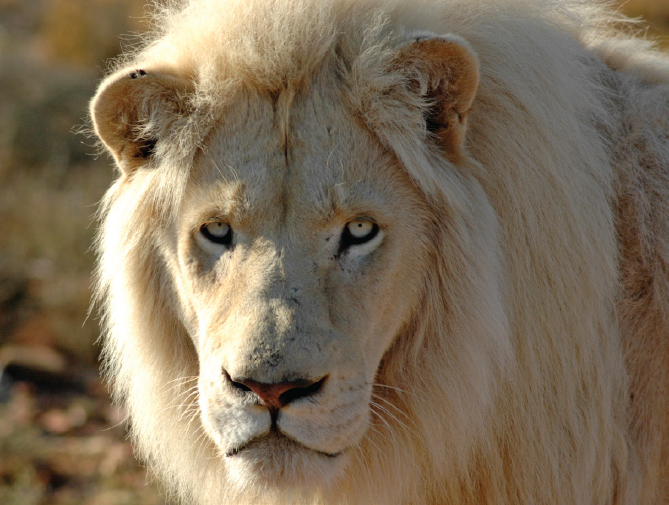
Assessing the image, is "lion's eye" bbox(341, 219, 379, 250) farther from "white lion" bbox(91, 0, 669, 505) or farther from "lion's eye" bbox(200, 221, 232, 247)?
→ "lion's eye" bbox(200, 221, 232, 247)

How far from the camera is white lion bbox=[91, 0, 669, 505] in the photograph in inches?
91.3

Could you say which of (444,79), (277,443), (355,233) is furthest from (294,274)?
(444,79)

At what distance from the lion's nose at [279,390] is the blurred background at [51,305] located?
2.41m

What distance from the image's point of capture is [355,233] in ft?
7.83

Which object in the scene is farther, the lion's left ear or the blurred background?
the blurred background

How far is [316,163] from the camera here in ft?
7.81

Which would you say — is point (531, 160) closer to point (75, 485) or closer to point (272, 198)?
point (272, 198)

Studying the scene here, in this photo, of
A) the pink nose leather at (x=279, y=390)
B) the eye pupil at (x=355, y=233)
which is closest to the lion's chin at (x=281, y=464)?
the pink nose leather at (x=279, y=390)

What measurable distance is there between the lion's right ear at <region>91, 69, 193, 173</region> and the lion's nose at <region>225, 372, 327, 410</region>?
1.06m

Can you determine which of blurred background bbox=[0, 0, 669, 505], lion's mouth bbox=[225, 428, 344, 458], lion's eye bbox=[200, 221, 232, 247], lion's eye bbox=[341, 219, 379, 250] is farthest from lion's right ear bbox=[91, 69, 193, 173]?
blurred background bbox=[0, 0, 669, 505]

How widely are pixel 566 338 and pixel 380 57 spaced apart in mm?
1238

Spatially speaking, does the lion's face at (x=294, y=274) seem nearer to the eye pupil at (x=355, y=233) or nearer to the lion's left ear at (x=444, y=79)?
the eye pupil at (x=355, y=233)

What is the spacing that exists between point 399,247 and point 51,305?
Answer: 5894 mm

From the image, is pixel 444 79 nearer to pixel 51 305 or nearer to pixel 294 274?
pixel 294 274
